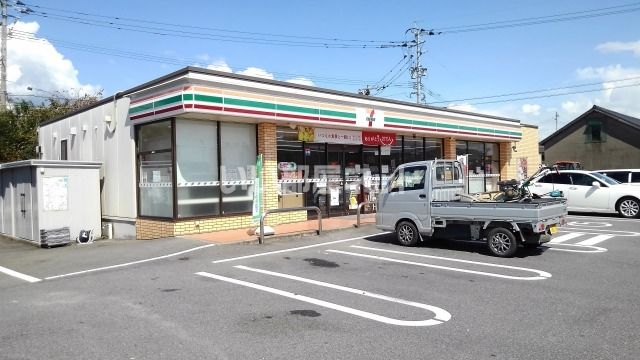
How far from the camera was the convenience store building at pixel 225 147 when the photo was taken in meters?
12.7

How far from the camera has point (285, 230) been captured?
43.2 ft

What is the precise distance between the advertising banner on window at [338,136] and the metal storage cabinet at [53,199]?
6.69 meters

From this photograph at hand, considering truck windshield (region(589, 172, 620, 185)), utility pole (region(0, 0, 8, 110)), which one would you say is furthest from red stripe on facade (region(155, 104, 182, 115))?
utility pole (region(0, 0, 8, 110))

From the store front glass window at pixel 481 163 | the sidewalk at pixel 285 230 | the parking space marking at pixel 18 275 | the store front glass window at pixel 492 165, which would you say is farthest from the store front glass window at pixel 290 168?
the store front glass window at pixel 492 165

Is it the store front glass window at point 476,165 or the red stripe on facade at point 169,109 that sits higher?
the red stripe on facade at point 169,109

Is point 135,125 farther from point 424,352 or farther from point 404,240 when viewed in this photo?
point 424,352


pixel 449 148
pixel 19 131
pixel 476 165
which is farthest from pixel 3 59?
pixel 476 165

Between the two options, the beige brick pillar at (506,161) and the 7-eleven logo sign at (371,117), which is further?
the beige brick pillar at (506,161)

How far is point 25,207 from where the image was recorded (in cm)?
1433

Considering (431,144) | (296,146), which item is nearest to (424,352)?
(296,146)

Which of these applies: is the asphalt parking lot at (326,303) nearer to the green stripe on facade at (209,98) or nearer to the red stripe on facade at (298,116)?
the green stripe on facade at (209,98)

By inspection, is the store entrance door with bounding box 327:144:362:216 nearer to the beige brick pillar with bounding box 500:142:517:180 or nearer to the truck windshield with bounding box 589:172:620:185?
the truck windshield with bounding box 589:172:620:185

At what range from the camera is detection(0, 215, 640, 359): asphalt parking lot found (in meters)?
4.85

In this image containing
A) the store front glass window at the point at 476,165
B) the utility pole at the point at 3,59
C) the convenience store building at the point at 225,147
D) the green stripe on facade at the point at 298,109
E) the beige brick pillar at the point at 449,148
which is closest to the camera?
the convenience store building at the point at 225,147
